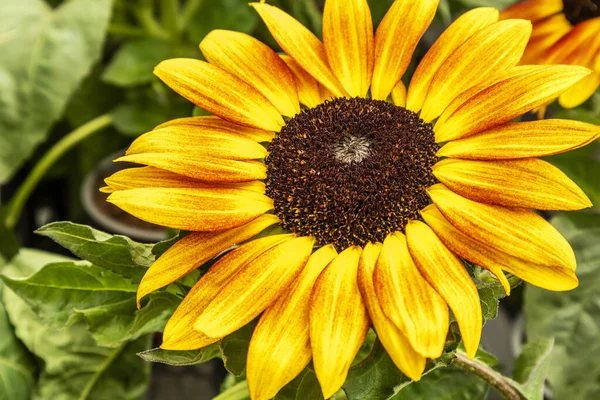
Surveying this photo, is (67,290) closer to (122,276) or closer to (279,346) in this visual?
(122,276)

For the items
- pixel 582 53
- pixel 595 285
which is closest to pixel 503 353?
pixel 595 285

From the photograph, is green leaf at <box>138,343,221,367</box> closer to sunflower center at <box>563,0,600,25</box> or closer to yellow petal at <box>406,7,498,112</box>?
yellow petal at <box>406,7,498,112</box>

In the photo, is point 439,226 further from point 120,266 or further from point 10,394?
point 10,394

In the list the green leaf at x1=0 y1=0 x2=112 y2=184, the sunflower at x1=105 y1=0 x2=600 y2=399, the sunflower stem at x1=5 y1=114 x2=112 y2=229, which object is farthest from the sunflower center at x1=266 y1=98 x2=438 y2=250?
the sunflower stem at x1=5 y1=114 x2=112 y2=229

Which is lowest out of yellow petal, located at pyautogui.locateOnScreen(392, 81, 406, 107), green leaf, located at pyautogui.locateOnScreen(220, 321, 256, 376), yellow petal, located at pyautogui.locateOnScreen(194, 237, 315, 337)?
green leaf, located at pyautogui.locateOnScreen(220, 321, 256, 376)

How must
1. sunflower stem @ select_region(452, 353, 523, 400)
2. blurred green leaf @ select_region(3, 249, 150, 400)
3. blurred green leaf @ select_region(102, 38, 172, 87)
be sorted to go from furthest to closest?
blurred green leaf @ select_region(102, 38, 172, 87) < blurred green leaf @ select_region(3, 249, 150, 400) < sunflower stem @ select_region(452, 353, 523, 400)

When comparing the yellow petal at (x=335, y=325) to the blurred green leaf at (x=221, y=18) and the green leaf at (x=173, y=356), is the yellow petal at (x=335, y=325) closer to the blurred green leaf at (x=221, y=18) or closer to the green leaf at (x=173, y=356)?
the green leaf at (x=173, y=356)

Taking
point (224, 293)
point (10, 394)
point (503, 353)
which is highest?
point (224, 293)
